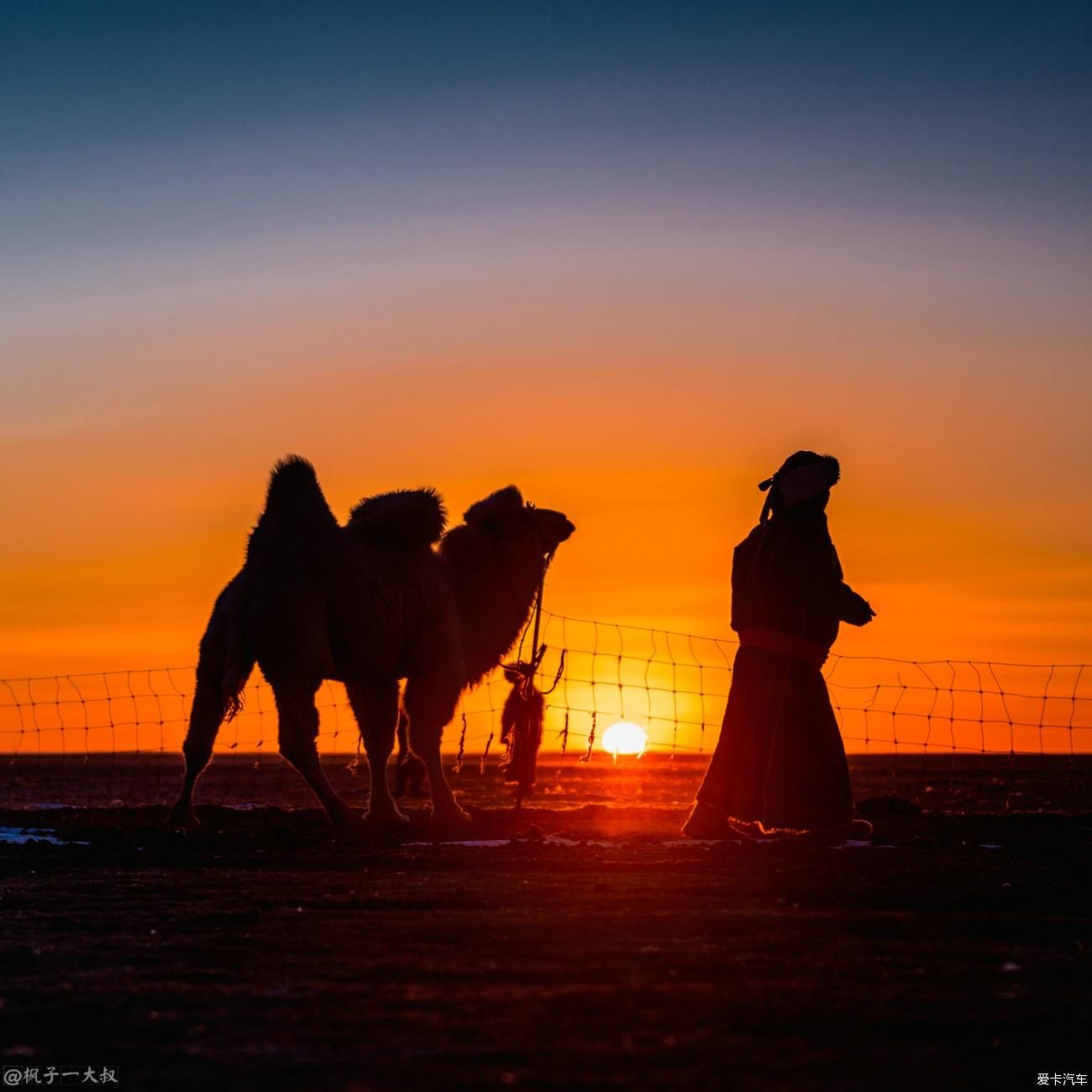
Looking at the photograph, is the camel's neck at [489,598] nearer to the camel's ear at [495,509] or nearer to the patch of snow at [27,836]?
the camel's ear at [495,509]

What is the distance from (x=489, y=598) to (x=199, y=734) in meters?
3.04

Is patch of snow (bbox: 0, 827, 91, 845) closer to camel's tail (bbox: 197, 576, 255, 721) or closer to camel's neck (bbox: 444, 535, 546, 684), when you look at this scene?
camel's tail (bbox: 197, 576, 255, 721)

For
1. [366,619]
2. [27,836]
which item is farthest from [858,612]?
[27,836]

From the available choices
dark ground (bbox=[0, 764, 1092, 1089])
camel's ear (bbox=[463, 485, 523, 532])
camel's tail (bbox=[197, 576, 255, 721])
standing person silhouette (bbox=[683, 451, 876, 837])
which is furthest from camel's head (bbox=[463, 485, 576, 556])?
dark ground (bbox=[0, 764, 1092, 1089])

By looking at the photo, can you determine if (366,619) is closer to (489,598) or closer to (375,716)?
(375,716)

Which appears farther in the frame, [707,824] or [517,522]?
[517,522]

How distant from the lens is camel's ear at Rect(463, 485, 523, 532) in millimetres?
16125

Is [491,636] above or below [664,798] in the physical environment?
above

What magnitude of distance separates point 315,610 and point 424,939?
24.1ft

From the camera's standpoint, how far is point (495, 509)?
1622 centimetres

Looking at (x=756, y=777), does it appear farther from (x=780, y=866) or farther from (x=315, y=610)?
(x=315, y=610)

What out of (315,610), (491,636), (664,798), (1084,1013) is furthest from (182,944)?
(664,798)

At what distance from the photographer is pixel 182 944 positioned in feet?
22.0

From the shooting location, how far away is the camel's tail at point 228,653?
13945 mm
